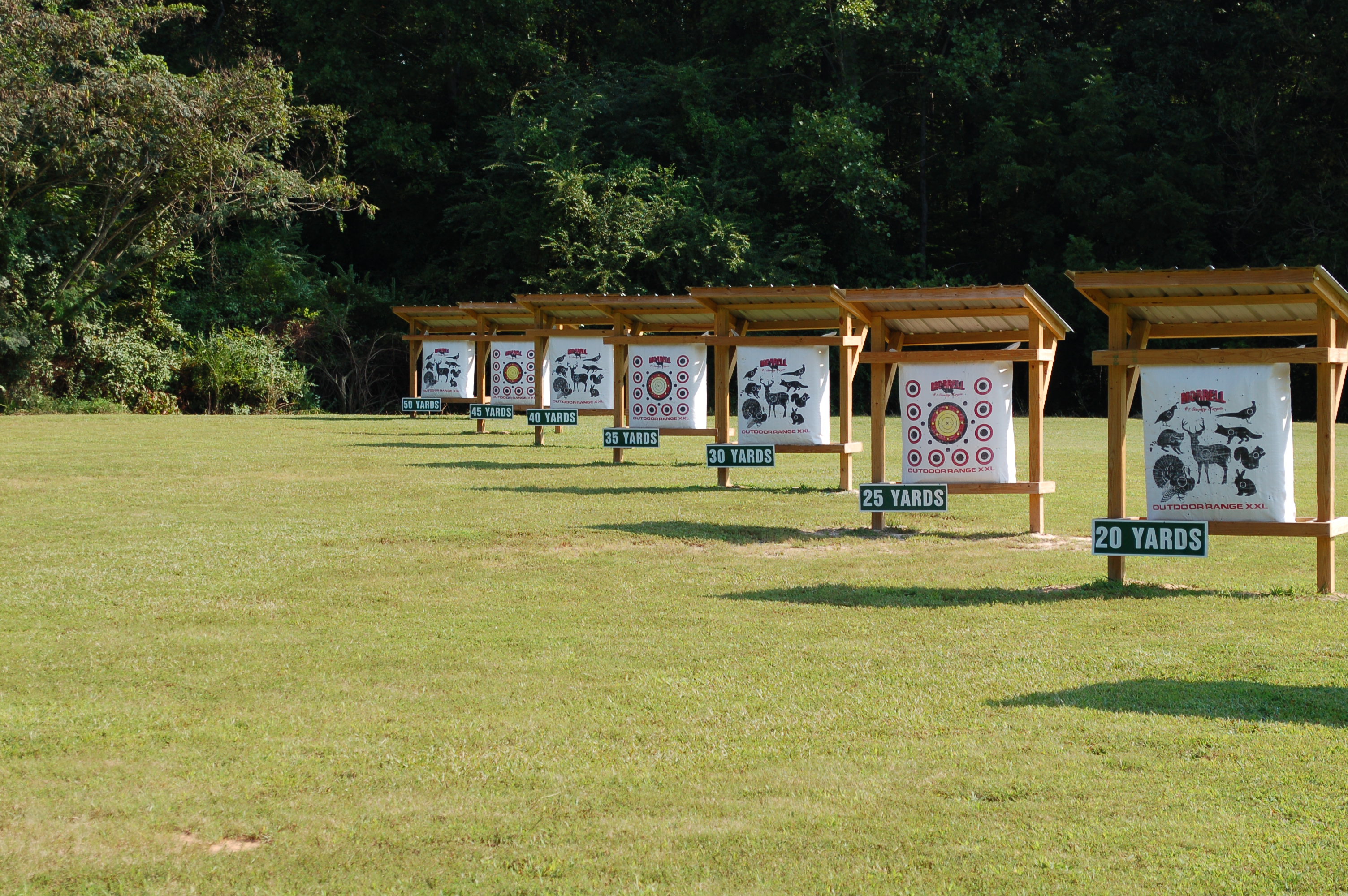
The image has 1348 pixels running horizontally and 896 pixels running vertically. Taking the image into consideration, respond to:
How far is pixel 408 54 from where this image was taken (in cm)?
4328

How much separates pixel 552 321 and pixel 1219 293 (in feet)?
52.6

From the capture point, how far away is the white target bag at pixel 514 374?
85.5 feet

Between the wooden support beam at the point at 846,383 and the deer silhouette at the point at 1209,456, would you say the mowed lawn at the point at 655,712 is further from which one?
the wooden support beam at the point at 846,383

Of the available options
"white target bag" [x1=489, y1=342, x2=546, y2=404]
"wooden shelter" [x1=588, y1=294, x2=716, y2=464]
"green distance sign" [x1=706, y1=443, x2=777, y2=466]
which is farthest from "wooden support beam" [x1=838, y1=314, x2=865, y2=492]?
"white target bag" [x1=489, y1=342, x2=546, y2=404]

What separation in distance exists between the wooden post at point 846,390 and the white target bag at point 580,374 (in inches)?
268

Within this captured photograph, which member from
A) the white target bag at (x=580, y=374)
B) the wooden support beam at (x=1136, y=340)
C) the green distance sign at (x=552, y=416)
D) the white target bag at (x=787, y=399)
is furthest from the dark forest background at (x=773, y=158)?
the wooden support beam at (x=1136, y=340)

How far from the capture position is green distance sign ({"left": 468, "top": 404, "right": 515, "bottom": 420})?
918 inches

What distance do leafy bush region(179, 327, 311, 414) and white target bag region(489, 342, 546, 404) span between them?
12.3 m

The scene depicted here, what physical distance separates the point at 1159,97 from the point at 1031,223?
4987 millimetres

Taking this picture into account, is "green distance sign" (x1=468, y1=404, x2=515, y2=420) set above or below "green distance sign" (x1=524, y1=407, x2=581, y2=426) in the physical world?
above

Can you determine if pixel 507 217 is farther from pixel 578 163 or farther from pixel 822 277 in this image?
pixel 822 277

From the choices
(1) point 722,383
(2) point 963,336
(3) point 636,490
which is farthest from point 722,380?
(2) point 963,336

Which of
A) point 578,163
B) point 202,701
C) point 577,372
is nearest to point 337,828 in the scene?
point 202,701

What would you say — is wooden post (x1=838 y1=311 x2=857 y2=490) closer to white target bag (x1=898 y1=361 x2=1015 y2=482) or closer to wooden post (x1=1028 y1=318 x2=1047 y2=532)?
wooden post (x1=1028 y1=318 x2=1047 y2=532)
